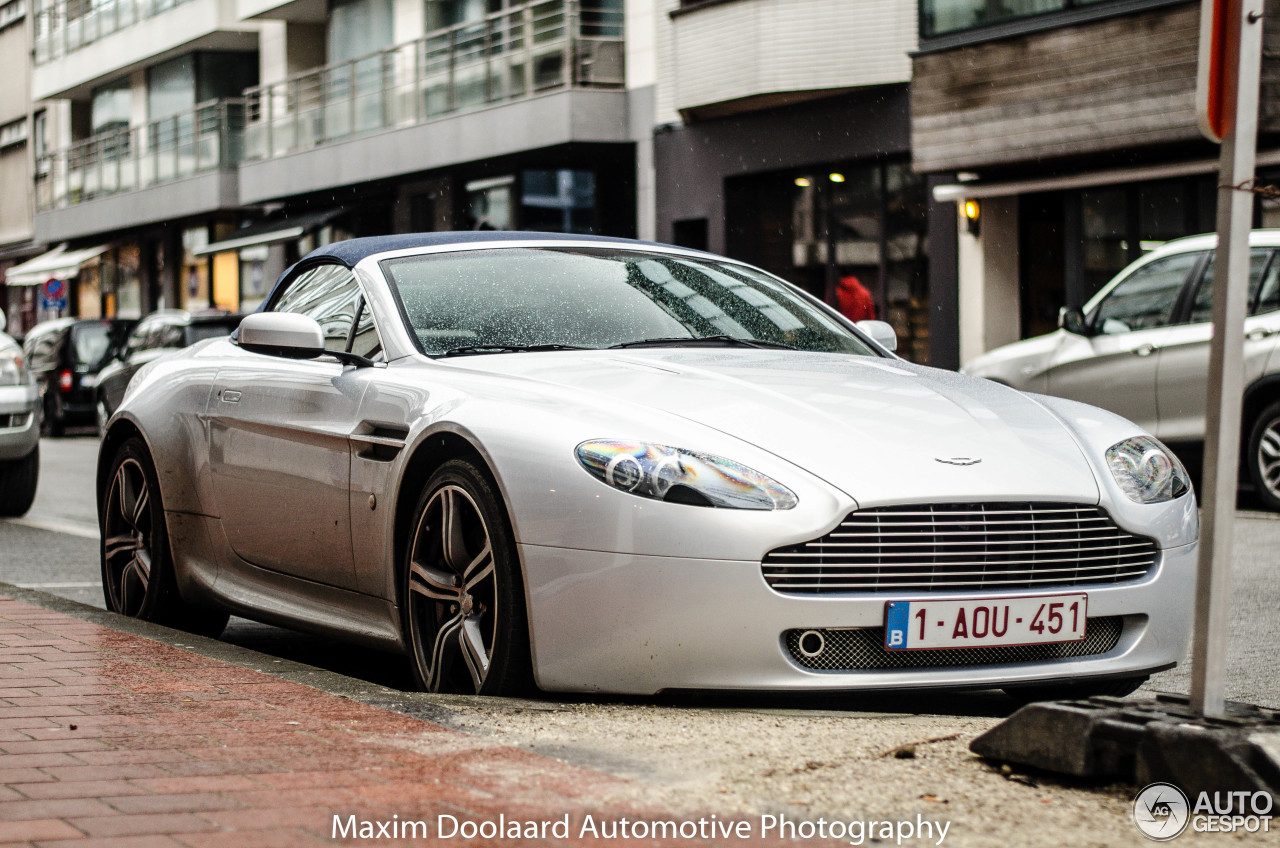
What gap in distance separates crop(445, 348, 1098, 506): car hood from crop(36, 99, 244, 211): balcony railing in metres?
32.2

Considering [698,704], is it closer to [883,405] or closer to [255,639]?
[883,405]

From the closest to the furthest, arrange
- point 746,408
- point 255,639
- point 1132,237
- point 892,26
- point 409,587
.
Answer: point 746,408 < point 409,587 < point 255,639 < point 1132,237 < point 892,26

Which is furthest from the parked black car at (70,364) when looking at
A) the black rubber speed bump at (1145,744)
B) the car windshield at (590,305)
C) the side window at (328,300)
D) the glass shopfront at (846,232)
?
the black rubber speed bump at (1145,744)

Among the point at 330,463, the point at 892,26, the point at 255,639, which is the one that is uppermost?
the point at 892,26

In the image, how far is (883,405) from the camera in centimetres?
514

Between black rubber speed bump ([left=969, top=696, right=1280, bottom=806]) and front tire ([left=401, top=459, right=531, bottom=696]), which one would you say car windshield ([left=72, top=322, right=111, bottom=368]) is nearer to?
front tire ([left=401, top=459, right=531, bottom=696])

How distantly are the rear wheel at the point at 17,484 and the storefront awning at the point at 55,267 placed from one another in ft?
111

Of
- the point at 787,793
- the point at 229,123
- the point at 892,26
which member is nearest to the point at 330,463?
the point at 787,793

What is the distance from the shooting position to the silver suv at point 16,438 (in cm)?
1281

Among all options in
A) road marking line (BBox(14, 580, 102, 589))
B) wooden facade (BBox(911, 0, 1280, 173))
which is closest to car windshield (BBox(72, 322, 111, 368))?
wooden facade (BBox(911, 0, 1280, 173))

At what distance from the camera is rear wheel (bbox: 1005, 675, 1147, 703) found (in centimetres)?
501

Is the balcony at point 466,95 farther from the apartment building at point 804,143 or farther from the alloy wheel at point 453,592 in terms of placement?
the alloy wheel at point 453,592

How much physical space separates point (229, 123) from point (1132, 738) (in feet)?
120

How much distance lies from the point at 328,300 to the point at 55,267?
4180 centimetres
